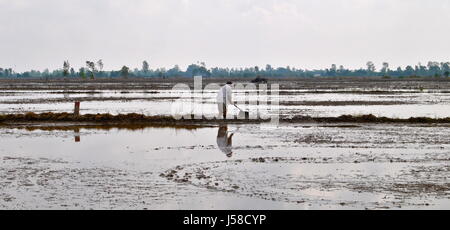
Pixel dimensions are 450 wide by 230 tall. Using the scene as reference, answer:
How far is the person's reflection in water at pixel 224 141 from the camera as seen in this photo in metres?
15.9

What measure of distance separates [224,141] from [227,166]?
4.33 meters

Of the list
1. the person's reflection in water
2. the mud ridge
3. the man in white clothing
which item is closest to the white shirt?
the man in white clothing

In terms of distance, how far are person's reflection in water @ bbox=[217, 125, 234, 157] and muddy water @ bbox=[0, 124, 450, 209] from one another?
33 millimetres

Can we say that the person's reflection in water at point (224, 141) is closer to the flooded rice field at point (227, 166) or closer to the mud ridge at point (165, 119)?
the flooded rice field at point (227, 166)

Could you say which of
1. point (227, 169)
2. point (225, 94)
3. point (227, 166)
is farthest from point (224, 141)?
point (225, 94)

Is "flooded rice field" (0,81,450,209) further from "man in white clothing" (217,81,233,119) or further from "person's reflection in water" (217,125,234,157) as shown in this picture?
"man in white clothing" (217,81,233,119)

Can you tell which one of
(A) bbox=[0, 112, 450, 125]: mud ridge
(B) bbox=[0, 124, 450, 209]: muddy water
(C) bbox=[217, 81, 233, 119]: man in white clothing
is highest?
(C) bbox=[217, 81, 233, 119]: man in white clothing

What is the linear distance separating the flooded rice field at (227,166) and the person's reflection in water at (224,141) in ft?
0.11

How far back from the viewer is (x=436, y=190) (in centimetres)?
1086

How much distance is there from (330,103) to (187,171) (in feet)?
75.1

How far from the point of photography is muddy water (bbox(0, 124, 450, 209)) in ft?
33.8

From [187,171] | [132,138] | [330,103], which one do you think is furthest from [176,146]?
[330,103]

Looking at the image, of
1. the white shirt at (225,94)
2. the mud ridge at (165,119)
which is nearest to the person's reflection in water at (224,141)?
the white shirt at (225,94)

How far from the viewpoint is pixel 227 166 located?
13.6 m
